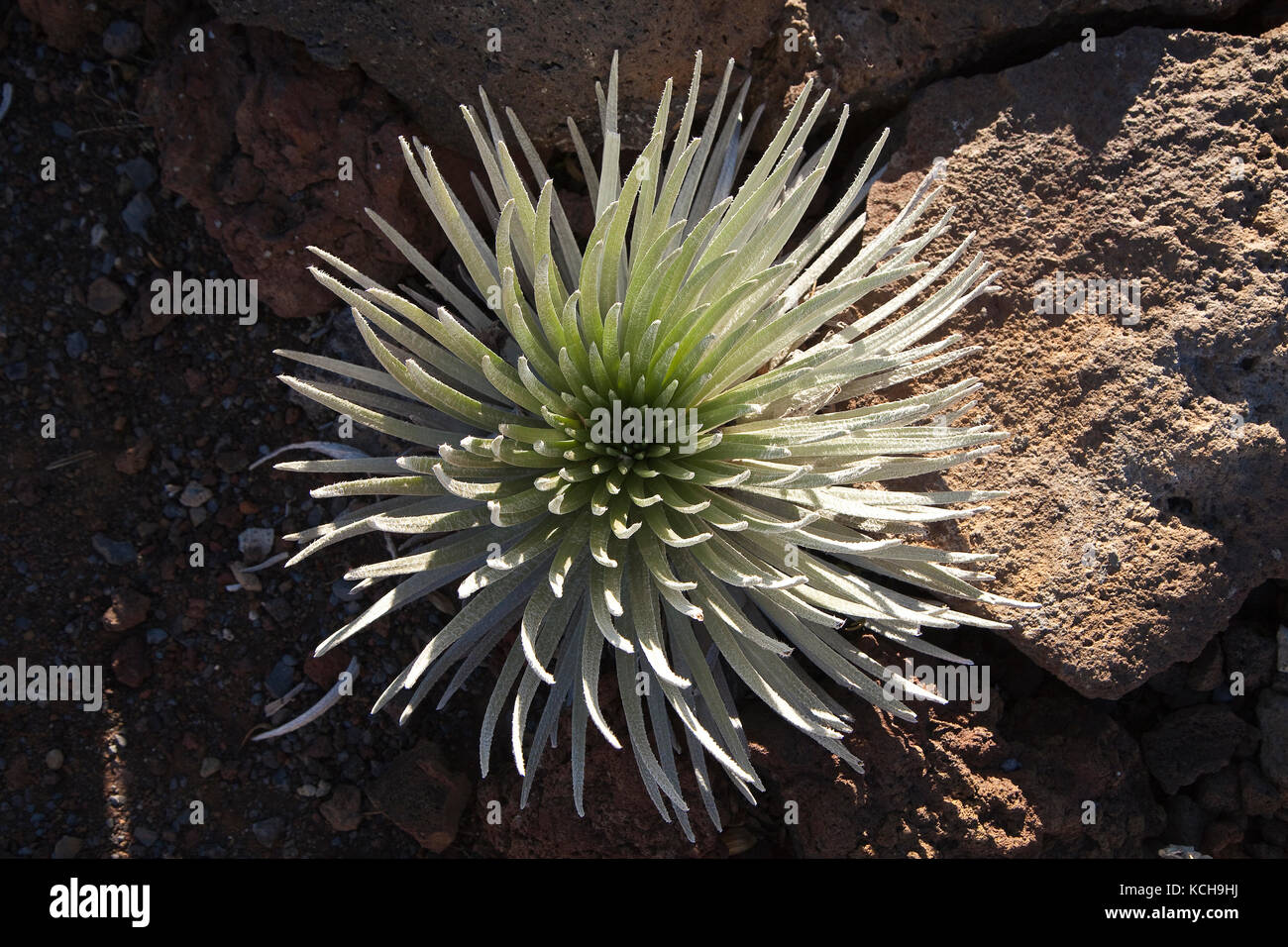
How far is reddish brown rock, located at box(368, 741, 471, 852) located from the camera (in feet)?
7.23

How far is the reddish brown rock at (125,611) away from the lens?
228cm

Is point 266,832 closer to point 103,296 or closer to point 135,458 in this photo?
point 135,458

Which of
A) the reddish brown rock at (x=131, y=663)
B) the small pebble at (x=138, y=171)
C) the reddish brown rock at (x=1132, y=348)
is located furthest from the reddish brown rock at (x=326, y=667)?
the reddish brown rock at (x=1132, y=348)

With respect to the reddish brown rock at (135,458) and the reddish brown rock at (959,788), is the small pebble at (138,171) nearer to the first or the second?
the reddish brown rock at (135,458)

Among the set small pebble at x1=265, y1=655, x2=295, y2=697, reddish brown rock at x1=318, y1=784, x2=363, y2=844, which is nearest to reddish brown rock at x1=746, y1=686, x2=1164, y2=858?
reddish brown rock at x1=318, y1=784, x2=363, y2=844

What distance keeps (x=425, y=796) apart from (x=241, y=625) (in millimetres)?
610

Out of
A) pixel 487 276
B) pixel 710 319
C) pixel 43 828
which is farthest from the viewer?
Result: pixel 43 828

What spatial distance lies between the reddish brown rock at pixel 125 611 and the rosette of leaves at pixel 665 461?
659 mm

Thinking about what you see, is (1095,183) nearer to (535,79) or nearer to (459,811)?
(535,79)

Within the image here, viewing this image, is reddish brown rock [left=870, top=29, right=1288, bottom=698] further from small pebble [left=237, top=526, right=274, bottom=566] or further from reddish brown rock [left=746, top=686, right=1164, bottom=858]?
small pebble [left=237, top=526, right=274, bottom=566]

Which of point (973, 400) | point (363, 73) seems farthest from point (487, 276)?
point (973, 400)

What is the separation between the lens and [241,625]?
2.33 metres

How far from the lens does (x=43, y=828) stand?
2.22 meters
